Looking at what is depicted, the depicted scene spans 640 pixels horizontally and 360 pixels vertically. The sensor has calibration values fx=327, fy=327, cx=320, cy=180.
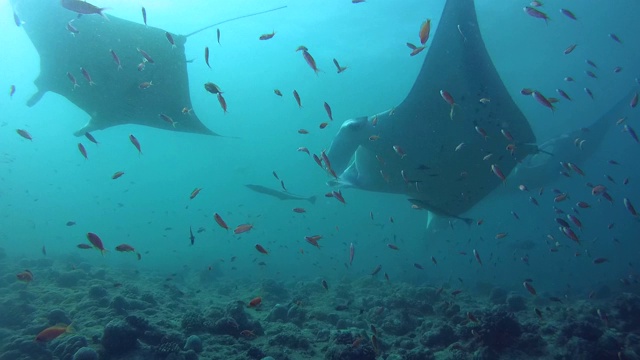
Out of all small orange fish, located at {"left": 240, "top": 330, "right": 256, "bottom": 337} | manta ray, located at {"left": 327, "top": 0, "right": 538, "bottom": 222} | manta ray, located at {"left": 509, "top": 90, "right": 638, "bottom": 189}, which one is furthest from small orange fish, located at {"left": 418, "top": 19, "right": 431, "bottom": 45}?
manta ray, located at {"left": 509, "top": 90, "right": 638, "bottom": 189}

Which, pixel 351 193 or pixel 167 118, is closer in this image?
pixel 167 118

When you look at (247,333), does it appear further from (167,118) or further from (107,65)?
(107,65)

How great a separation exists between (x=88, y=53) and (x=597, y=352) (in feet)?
39.4

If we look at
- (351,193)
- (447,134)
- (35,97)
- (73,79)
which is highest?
(73,79)

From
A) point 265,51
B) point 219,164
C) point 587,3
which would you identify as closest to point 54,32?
point 587,3

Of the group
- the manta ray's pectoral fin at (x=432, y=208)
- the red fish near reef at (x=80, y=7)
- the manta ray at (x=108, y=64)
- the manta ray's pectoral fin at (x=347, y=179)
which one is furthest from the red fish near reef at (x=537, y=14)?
the red fish near reef at (x=80, y=7)

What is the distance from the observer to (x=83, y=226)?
83062 millimetres

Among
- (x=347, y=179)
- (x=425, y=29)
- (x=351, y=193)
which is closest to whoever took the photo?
(x=425, y=29)

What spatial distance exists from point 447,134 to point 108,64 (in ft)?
26.6

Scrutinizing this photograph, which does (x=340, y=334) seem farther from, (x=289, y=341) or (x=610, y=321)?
(x=610, y=321)

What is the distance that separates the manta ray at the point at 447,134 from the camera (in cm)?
631

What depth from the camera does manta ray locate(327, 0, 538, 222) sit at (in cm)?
631

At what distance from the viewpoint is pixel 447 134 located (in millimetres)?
7352

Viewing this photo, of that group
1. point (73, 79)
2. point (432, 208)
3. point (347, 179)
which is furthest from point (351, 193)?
point (73, 79)
